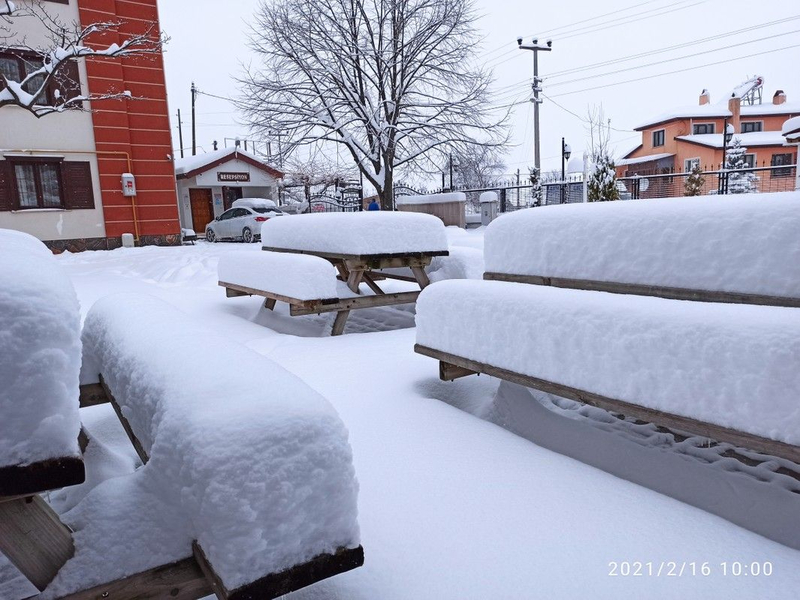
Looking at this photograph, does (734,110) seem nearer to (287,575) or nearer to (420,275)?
(420,275)

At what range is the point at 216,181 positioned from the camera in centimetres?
2623

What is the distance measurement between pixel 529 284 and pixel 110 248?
17.2 meters

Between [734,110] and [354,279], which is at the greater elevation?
[734,110]

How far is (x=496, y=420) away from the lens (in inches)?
131

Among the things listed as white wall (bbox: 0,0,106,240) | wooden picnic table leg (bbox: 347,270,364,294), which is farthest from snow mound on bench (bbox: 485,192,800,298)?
white wall (bbox: 0,0,106,240)

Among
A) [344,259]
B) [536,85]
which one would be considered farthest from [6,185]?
[536,85]

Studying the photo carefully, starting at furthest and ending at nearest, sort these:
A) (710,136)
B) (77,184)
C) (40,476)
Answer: (710,136), (77,184), (40,476)

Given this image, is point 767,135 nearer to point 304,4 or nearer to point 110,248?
point 304,4

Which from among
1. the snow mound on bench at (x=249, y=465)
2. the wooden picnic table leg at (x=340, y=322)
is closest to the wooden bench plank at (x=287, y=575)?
the snow mound on bench at (x=249, y=465)

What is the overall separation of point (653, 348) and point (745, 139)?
38.9 meters

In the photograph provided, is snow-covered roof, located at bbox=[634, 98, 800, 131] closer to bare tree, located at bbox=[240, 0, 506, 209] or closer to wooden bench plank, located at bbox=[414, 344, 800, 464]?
bare tree, located at bbox=[240, 0, 506, 209]

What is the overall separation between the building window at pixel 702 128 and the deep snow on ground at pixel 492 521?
130 ft

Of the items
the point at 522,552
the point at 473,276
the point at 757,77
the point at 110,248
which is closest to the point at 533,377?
the point at 522,552

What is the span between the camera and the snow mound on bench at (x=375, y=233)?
18.1 feet
